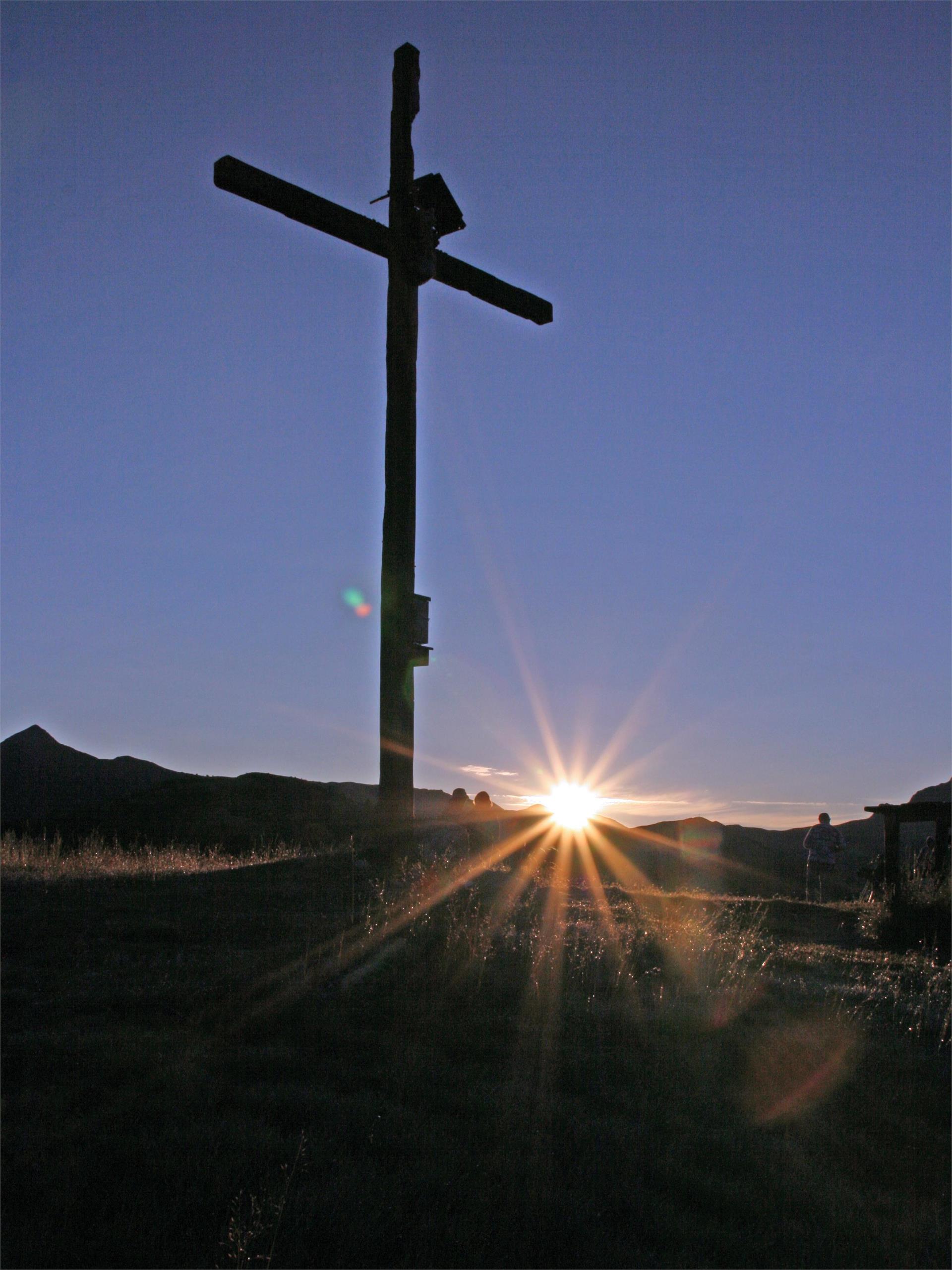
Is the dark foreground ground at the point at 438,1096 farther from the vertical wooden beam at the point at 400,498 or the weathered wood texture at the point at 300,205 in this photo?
the weathered wood texture at the point at 300,205

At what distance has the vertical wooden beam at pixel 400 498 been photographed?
31.8 ft

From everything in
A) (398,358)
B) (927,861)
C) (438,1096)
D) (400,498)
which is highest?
(398,358)

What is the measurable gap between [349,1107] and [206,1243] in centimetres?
94

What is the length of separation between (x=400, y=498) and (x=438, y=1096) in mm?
6344

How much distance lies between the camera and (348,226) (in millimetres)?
10047

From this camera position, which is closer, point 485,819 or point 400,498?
point 400,498

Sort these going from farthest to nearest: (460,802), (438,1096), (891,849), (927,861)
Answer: (460,802) → (891,849) → (927,861) → (438,1096)

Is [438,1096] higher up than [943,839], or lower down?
lower down

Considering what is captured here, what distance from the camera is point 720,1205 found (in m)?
3.85

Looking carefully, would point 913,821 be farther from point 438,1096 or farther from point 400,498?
point 438,1096

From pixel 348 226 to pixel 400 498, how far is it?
279 centimetres

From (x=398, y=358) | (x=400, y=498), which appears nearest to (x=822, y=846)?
(x=400, y=498)

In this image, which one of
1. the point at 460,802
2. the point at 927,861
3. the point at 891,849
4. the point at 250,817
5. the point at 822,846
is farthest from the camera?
the point at 250,817

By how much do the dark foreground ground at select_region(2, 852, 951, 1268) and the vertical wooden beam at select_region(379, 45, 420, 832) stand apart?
252 cm
